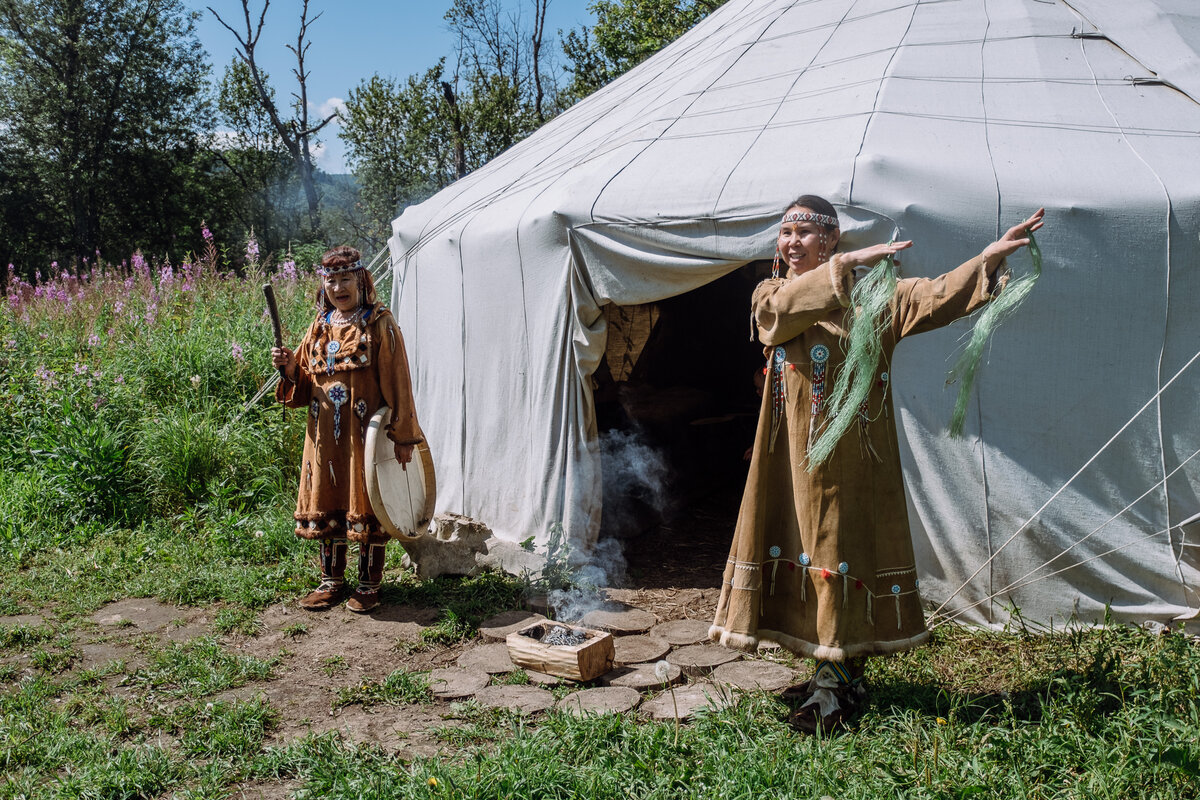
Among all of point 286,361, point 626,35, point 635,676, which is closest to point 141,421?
point 286,361

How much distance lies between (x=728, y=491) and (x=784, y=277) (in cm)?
391

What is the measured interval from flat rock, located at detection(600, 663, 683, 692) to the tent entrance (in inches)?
45.7

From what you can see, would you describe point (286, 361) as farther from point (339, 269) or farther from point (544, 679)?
point (544, 679)

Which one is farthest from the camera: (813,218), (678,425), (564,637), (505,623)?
(678,425)

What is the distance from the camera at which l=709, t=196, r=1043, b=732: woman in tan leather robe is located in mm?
2838

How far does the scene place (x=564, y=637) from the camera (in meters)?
3.76

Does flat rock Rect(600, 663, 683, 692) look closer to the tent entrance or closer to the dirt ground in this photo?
the dirt ground

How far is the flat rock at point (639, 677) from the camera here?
358 centimetres

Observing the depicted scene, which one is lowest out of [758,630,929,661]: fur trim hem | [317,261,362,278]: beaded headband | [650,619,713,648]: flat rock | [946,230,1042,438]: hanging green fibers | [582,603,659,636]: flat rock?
[650,619,713,648]: flat rock

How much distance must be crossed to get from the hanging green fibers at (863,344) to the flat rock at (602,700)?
1.20 meters

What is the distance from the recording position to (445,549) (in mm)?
4840

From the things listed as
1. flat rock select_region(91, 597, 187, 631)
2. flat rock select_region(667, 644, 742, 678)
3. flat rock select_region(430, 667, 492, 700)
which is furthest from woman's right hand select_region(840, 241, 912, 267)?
flat rock select_region(91, 597, 187, 631)

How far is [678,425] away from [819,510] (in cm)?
366

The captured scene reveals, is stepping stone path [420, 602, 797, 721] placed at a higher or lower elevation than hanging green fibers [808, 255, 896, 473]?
lower
